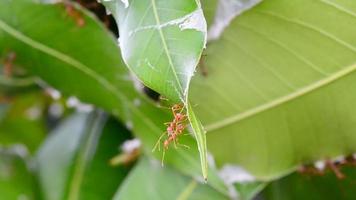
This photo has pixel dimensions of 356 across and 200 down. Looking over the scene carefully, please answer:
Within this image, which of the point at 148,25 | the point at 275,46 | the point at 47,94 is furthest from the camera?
the point at 47,94

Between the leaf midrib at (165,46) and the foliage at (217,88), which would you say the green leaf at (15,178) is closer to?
the foliage at (217,88)

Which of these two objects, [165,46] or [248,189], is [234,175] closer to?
[248,189]

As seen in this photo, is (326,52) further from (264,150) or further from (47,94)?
(47,94)

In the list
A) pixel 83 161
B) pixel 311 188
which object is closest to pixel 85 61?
pixel 83 161

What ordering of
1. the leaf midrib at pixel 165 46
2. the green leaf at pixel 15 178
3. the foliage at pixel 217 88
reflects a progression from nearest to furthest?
the leaf midrib at pixel 165 46 < the foliage at pixel 217 88 < the green leaf at pixel 15 178

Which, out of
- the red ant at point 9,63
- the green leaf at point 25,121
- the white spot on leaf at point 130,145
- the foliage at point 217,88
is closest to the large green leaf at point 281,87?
the foliage at point 217,88

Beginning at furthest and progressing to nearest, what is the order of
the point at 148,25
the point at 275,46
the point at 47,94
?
the point at 47,94
the point at 275,46
the point at 148,25

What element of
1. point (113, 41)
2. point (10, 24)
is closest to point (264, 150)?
point (113, 41)
